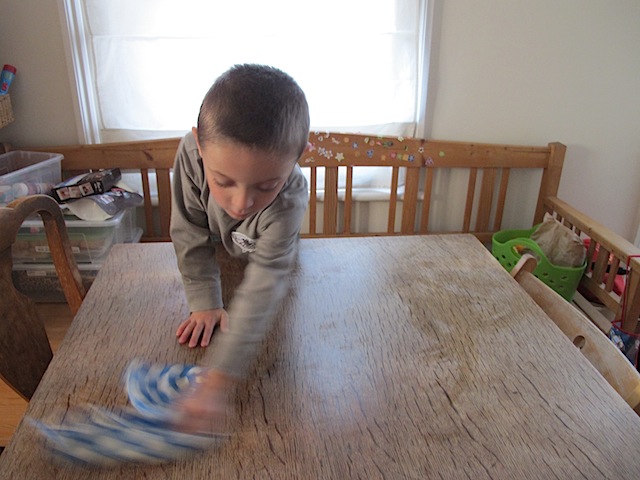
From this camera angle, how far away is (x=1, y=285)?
29.8 inches

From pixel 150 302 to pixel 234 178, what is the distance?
0.32 meters

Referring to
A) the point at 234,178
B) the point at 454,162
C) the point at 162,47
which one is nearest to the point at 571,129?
the point at 454,162

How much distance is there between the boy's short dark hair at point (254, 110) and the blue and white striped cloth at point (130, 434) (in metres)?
0.33

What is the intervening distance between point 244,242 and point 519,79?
1.46 metres

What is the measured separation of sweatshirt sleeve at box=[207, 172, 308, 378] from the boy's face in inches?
4.1

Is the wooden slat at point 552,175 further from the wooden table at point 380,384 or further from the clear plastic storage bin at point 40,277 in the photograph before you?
the clear plastic storage bin at point 40,277

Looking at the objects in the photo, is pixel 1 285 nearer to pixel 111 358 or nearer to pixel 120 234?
pixel 111 358

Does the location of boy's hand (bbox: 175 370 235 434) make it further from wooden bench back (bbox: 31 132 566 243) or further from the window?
the window

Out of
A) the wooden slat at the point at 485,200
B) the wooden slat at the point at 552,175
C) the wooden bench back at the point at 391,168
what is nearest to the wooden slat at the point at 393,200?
the wooden bench back at the point at 391,168

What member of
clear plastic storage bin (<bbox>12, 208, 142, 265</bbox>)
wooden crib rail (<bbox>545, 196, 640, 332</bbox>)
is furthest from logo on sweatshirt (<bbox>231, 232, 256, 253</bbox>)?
wooden crib rail (<bbox>545, 196, 640, 332</bbox>)

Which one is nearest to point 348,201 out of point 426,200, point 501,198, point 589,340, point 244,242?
point 426,200

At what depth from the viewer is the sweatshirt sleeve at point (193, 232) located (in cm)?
81

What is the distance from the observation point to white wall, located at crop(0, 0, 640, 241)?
5.57 feet

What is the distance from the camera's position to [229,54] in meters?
1.73
